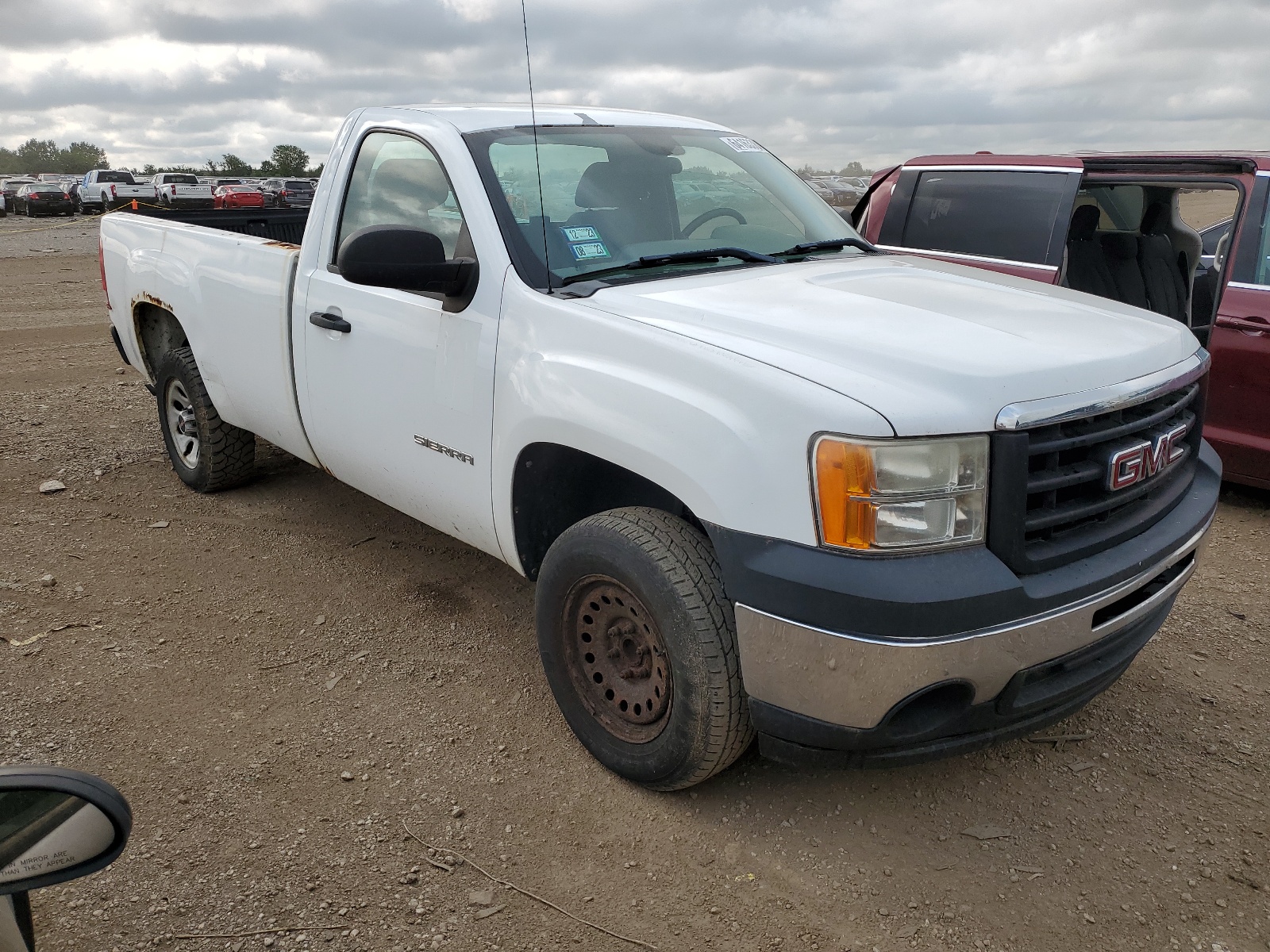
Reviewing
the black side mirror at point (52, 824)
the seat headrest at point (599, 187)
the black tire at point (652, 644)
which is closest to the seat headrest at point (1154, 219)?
the seat headrest at point (599, 187)

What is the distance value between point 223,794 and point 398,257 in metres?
1.60

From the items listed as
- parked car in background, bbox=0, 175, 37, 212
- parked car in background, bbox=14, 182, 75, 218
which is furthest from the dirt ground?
parked car in background, bbox=0, 175, 37, 212

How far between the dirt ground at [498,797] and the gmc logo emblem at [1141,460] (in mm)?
941

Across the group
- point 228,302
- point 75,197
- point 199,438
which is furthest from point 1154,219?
point 75,197

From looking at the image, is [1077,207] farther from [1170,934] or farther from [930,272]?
[1170,934]

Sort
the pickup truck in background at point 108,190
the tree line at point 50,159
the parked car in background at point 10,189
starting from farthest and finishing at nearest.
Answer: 1. the tree line at point 50,159
2. the parked car in background at point 10,189
3. the pickup truck in background at point 108,190

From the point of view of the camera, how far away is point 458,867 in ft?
8.38

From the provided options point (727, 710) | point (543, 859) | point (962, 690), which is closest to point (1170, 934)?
point (962, 690)

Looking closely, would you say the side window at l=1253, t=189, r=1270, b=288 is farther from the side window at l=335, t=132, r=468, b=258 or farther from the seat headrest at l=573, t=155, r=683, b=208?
the side window at l=335, t=132, r=468, b=258

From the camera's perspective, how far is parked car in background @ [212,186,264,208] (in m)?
29.3

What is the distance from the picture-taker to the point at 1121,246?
5859 mm

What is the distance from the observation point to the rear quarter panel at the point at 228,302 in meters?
4.01

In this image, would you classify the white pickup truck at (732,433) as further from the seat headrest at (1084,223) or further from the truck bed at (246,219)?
the seat headrest at (1084,223)

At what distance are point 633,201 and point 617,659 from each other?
1.50 metres
